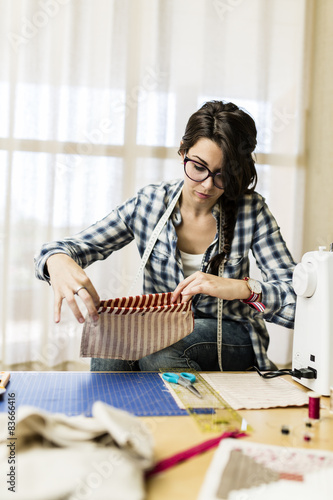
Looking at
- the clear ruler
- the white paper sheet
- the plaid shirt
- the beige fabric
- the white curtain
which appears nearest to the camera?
the beige fabric

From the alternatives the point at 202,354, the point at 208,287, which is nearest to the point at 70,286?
the point at 208,287

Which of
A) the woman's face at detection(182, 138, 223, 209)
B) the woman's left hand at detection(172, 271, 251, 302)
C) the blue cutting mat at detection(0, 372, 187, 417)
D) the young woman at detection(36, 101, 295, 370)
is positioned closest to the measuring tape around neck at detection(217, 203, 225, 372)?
the young woman at detection(36, 101, 295, 370)

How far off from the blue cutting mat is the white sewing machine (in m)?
0.42

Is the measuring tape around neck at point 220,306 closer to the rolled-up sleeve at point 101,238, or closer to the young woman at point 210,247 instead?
the young woman at point 210,247

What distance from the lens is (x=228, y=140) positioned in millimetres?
1671

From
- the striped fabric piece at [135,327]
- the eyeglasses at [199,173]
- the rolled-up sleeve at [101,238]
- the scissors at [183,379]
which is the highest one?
the eyeglasses at [199,173]

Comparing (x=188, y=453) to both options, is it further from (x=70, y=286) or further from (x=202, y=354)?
(x=202, y=354)

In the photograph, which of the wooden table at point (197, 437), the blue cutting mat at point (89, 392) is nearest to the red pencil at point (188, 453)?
the wooden table at point (197, 437)

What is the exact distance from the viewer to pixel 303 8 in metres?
3.28

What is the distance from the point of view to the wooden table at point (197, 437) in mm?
770

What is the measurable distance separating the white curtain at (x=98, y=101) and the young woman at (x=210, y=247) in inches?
51.1

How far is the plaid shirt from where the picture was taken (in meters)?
1.78

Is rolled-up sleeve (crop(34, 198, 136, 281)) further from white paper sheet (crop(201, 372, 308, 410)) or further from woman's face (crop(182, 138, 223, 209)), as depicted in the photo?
white paper sheet (crop(201, 372, 308, 410))

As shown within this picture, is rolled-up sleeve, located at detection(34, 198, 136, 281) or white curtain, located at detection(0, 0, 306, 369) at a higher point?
white curtain, located at detection(0, 0, 306, 369)
